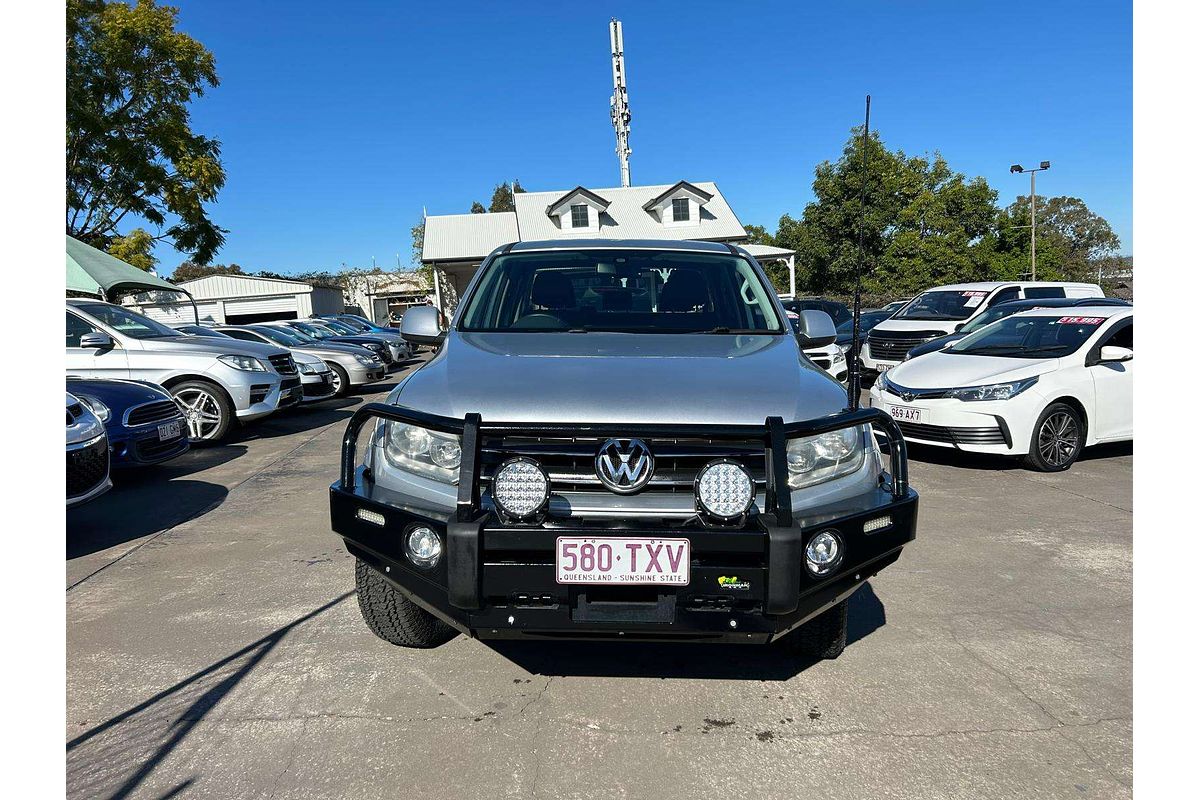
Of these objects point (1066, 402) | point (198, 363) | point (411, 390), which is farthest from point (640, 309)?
point (198, 363)

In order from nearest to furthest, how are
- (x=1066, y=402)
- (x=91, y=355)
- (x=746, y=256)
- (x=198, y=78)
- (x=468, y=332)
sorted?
(x=468, y=332) < (x=746, y=256) < (x=1066, y=402) < (x=91, y=355) < (x=198, y=78)

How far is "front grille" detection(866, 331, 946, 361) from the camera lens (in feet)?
41.8

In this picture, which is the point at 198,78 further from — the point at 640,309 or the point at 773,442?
the point at 773,442

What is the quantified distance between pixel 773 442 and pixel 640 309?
5.16 ft

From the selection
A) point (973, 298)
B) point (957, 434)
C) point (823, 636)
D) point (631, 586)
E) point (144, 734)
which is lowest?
point (144, 734)

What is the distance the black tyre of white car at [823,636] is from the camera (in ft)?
9.93

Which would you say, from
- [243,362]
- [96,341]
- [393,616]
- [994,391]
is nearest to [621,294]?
[393,616]

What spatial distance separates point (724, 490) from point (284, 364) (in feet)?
29.3

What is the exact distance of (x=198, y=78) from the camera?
21.8 metres

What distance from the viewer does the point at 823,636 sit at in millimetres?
3090

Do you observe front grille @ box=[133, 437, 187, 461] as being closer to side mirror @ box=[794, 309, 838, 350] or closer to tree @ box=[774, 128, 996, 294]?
side mirror @ box=[794, 309, 838, 350]

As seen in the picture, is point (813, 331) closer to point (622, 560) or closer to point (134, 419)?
point (622, 560)

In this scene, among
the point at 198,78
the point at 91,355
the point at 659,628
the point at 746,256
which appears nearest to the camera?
the point at 659,628

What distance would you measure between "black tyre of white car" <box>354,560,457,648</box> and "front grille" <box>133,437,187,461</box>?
14.0ft
